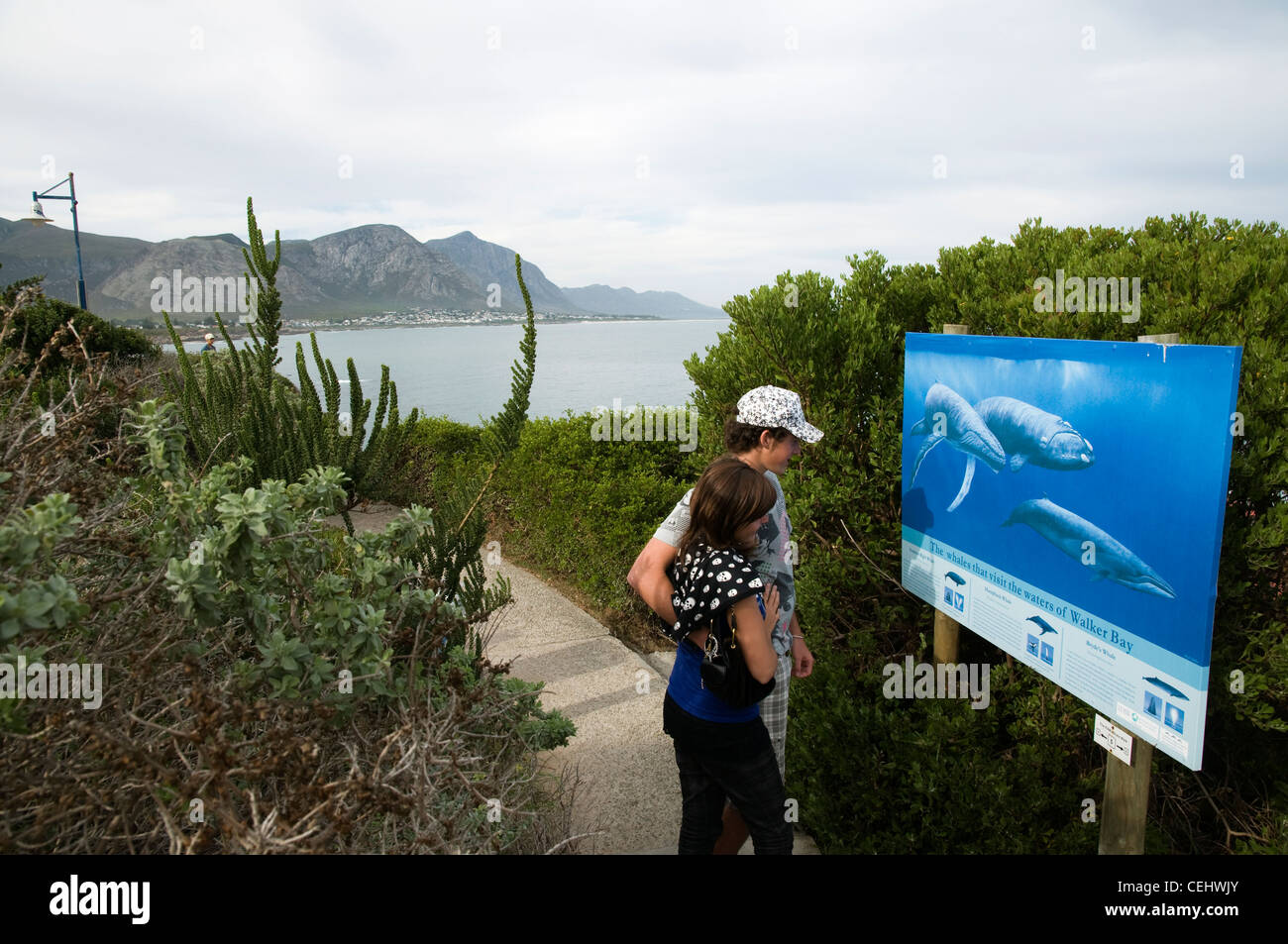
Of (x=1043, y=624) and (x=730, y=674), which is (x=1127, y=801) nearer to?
(x=1043, y=624)

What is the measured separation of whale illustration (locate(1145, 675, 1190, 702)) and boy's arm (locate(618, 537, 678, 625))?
1.38 metres

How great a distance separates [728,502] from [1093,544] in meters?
1.08

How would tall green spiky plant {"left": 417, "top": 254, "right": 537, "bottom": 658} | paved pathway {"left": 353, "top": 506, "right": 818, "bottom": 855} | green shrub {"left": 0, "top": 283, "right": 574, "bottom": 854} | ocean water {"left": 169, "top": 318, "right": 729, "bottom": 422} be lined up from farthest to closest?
ocean water {"left": 169, "top": 318, "right": 729, "bottom": 422} → tall green spiky plant {"left": 417, "top": 254, "right": 537, "bottom": 658} → paved pathway {"left": 353, "top": 506, "right": 818, "bottom": 855} → green shrub {"left": 0, "top": 283, "right": 574, "bottom": 854}

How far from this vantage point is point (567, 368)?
46.8 ft

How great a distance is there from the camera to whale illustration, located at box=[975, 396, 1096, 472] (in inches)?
89.0

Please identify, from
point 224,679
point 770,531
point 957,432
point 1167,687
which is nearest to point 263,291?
point 224,679

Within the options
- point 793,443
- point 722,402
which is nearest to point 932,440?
point 793,443

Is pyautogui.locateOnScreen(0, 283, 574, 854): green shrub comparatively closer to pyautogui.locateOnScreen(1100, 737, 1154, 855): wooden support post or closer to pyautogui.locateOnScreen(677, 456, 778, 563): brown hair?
pyautogui.locateOnScreen(677, 456, 778, 563): brown hair

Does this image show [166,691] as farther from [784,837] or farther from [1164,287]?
[1164,287]

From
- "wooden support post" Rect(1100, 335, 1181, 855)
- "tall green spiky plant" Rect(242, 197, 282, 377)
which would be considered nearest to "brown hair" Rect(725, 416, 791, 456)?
"wooden support post" Rect(1100, 335, 1181, 855)

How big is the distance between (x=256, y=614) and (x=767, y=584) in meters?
1.70

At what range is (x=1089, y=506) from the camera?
2.21 meters

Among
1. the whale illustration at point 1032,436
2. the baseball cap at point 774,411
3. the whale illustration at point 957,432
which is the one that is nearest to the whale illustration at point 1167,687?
the whale illustration at point 1032,436

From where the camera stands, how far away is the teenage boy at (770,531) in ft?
8.66
